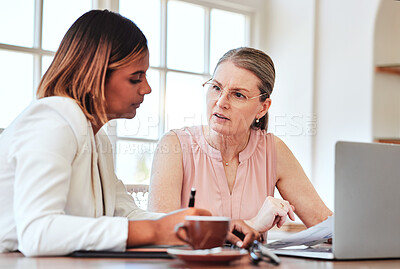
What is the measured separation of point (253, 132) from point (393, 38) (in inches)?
60.1

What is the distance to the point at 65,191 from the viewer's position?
1.12 meters

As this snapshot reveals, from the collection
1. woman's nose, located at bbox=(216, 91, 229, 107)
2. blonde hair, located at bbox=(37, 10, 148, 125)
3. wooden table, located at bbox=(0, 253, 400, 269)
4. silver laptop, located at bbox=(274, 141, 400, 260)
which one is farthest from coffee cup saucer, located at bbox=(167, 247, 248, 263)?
woman's nose, located at bbox=(216, 91, 229, 107)

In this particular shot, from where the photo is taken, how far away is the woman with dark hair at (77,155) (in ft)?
3.57

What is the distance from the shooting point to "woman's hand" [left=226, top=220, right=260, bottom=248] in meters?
1.32

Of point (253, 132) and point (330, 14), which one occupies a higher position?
point (330, 14)

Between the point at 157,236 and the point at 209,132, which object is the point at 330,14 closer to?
the point at 209,132

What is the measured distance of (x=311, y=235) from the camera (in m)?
1.29

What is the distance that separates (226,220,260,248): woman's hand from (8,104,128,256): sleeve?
0.31m

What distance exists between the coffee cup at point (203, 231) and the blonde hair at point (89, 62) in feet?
1.40

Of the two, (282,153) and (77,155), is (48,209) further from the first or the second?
(282,153)

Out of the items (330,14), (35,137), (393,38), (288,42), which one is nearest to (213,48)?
(288,42)

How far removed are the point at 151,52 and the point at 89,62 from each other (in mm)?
1813

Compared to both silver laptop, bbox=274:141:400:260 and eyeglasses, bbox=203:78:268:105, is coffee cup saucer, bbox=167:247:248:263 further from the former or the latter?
eyeglasses, bbox=203:78:268:105

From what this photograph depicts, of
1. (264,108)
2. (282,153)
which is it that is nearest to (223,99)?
(264,108)
